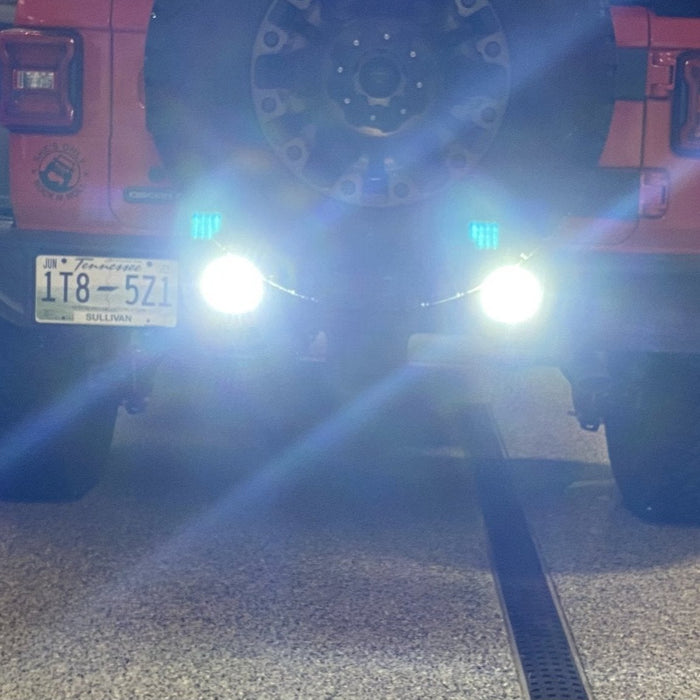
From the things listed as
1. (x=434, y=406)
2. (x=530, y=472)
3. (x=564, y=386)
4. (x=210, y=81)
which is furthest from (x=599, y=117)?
(x=564, y=386)

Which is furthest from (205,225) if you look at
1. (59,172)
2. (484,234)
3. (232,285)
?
(484,234)

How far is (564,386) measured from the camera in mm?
7891

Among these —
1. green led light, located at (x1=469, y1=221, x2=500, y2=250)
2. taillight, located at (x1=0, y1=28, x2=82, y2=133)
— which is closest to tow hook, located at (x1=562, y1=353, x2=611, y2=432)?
green led light, located at (x1=469, y1=221, x2=500, y2=250)

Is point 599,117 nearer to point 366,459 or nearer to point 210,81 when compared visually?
point 210,81

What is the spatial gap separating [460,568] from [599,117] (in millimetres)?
1197

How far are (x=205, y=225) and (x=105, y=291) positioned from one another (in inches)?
13.9

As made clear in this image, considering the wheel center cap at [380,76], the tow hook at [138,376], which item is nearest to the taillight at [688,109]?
the wheel center cap at [380,76]

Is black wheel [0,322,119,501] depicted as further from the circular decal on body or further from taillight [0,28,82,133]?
taillight [0,28,82,133]

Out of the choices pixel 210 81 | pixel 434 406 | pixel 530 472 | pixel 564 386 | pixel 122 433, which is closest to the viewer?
pixel 210 81

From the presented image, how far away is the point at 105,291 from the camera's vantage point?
427 cm

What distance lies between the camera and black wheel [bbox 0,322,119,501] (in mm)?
4633

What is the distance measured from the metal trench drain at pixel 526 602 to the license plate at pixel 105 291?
1.11 metres

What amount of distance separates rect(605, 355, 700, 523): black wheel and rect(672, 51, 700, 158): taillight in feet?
2.13

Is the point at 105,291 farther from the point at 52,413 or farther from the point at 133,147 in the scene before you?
the point at 52,413
